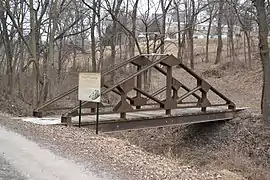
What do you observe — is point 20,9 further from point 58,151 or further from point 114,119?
point 58,151

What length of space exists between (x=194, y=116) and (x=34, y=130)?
6883mm

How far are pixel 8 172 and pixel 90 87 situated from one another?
4.30 meters

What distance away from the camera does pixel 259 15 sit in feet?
52.5

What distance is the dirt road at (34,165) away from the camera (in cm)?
655

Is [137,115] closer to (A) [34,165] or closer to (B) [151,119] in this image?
(B) [151,119]

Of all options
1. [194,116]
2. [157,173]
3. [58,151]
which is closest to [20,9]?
[194,116]

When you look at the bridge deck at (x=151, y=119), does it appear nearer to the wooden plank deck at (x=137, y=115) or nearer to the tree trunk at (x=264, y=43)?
the wooden plank deck at (x=137, y=115)

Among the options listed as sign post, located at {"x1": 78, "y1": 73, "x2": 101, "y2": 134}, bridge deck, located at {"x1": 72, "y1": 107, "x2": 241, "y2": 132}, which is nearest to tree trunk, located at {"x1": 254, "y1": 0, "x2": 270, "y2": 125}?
bridge deck, located at {"x1": 72, "y1": 107, "x2": 241, "y2": 132}

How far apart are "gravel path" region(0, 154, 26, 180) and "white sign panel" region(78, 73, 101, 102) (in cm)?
359

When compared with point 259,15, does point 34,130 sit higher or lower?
lower

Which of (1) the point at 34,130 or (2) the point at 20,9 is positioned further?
(2) the point at 20,9

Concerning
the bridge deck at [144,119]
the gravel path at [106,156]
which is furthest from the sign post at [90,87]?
the bridge deck at [144,119]

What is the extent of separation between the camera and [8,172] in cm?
669

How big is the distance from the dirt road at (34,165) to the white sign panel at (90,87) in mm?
2092
